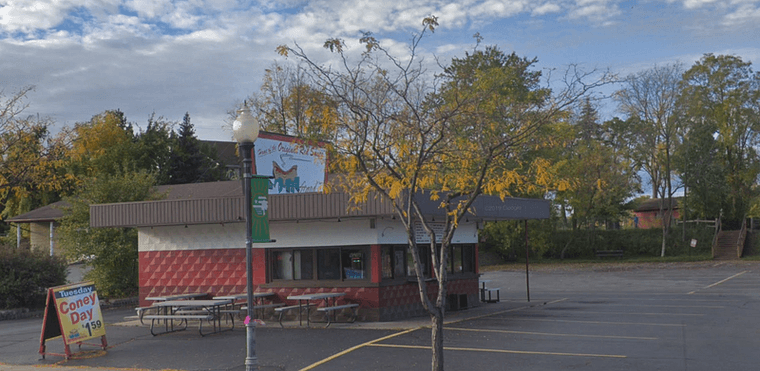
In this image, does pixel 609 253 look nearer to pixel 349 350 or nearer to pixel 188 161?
pixel 188 161

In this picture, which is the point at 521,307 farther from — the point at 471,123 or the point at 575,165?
the point at 575,165

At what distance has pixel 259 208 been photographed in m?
10.8

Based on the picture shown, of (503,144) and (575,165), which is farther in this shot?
(575,165)

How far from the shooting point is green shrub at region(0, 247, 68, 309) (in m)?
22.6

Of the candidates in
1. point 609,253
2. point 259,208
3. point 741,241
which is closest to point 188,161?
point 609,253

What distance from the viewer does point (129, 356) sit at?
1362 centimetres

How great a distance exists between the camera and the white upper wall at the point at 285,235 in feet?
58.3

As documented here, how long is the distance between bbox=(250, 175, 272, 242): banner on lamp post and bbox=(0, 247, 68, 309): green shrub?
15096mm

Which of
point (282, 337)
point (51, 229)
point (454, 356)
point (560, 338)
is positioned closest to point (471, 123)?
point (454, 356)

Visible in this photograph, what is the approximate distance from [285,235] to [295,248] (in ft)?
1.37

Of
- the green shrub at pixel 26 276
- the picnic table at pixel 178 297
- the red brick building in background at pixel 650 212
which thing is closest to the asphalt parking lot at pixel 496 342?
the picnic table at pixel 178 297

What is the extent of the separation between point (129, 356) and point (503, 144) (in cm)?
849

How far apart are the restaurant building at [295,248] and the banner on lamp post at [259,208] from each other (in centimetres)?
523

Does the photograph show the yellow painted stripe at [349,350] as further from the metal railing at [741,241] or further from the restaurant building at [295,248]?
the metal railing at [741,241]
